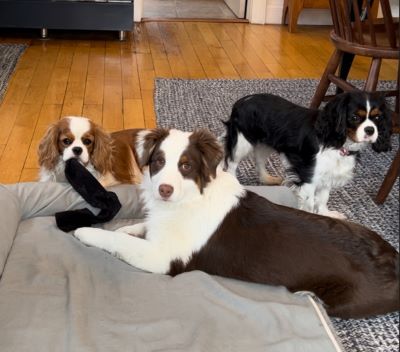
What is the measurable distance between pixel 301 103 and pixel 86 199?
80.7 inches

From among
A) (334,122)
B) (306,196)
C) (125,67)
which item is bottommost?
(125,67)

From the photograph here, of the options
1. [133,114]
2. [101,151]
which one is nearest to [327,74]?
[133,114]

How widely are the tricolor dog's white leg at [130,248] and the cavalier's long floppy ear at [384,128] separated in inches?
42.6

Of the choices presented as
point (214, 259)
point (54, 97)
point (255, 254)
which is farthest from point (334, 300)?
point (54, 97)

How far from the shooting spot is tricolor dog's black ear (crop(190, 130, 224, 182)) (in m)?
1.73

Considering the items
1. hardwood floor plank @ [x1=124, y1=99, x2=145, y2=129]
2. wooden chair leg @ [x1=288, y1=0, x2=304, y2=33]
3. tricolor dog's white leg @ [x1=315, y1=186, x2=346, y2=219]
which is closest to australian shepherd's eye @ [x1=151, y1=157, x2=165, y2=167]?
tricolor dog's white leg @ [x1=315, y1=186, x2=346, y2=219]

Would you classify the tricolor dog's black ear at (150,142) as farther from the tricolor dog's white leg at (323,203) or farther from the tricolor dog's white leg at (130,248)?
the tricolor dog's white leg at (323,203)

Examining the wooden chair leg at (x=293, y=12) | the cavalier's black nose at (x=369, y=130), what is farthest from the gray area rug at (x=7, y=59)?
the wooden chair leg at (x=293, y=12)

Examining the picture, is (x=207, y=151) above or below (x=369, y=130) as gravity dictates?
above

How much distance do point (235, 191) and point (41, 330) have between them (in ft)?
2.40

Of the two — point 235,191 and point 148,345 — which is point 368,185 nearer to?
point 235,191

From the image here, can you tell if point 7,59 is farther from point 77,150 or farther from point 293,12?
point 293,12

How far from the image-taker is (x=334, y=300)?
170 centimetres

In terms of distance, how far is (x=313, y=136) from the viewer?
239 cm
